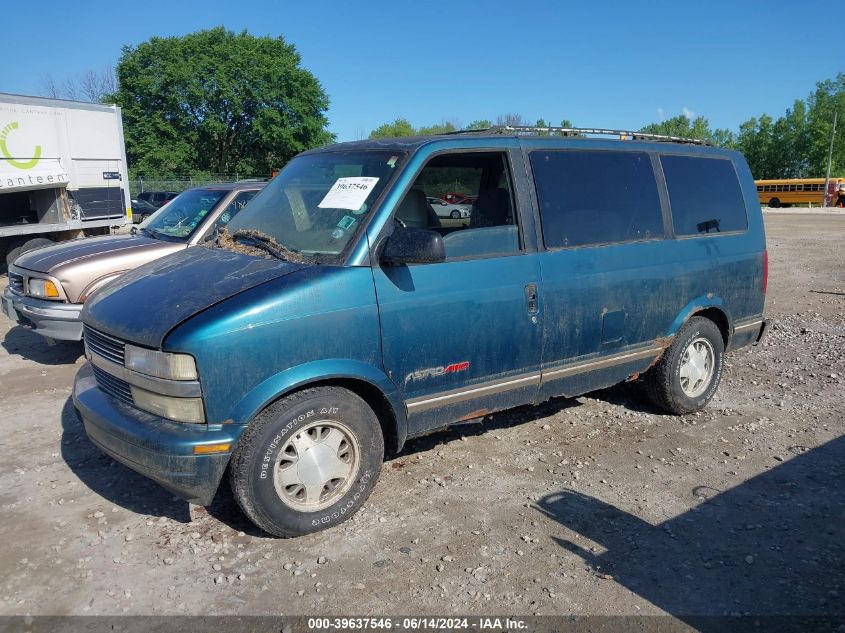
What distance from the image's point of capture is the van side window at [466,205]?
158 inches

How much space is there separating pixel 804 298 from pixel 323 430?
985 centimetres

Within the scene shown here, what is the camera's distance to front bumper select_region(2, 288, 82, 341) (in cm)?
636

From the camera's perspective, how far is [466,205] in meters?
4.42

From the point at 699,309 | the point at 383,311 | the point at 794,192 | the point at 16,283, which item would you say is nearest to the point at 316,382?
the point at 383,311

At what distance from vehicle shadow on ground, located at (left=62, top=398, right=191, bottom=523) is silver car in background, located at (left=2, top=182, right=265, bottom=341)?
74.9 inches

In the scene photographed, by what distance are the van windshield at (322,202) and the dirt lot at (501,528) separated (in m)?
1.65

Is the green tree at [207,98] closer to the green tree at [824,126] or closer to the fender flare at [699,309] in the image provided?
the fender flare at [699,309]

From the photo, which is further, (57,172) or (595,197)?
(57,172)

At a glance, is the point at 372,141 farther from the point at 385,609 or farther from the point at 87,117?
the point at 87,117

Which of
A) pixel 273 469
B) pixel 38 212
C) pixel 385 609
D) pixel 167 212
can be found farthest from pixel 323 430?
pixel 38 212

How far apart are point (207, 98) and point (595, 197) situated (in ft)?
157

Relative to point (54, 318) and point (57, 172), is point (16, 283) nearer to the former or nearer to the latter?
point (54, 318)

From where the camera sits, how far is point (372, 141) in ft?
14.4

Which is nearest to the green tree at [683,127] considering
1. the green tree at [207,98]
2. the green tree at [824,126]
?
the green tree at [824,126]
